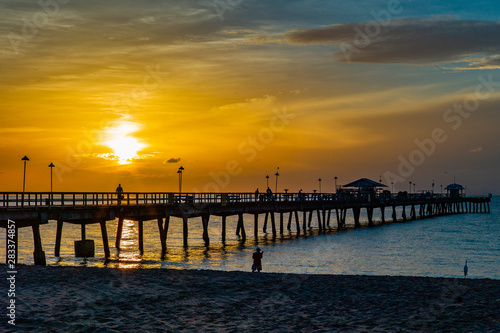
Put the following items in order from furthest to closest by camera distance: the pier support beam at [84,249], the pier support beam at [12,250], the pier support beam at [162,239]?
the pier support beam at [162,239], the pier support beam at [84,249], the pier support beam at [12,250]

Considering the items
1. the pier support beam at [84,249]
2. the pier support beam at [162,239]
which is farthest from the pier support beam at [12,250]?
the pier support beam at [162,239]

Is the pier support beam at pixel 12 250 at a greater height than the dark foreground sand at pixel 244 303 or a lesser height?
greater

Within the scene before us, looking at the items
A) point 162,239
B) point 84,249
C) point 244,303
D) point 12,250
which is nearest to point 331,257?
point 162,239

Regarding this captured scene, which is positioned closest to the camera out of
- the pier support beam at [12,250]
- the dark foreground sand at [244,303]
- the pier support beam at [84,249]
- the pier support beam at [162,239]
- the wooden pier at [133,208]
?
the dark foreground sand at [244,303]

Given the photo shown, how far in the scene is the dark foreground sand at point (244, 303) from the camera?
13.9 meters

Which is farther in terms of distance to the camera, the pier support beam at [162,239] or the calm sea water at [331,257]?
the pier support beam at [162,239]

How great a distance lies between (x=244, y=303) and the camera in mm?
16969

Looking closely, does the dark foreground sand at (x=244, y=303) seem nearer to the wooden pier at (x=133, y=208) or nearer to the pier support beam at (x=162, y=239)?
the wooden pier at (x=133, y=208)

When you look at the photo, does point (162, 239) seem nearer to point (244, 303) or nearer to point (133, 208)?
point (133, 208)

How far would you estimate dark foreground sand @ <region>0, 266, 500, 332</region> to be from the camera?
1389 cm

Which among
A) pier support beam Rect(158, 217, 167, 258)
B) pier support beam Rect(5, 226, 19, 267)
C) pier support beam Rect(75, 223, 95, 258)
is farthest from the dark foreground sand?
pier support beam Rect(158, 217, 167, 258)

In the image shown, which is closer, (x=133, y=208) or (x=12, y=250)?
(x=12, y=250)

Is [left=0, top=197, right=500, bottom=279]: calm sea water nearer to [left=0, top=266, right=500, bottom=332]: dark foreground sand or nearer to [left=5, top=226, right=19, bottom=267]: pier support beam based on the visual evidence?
[left=5, top=226, right=19, bottom=267]: pier support beam

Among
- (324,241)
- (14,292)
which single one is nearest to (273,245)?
(324,241)
